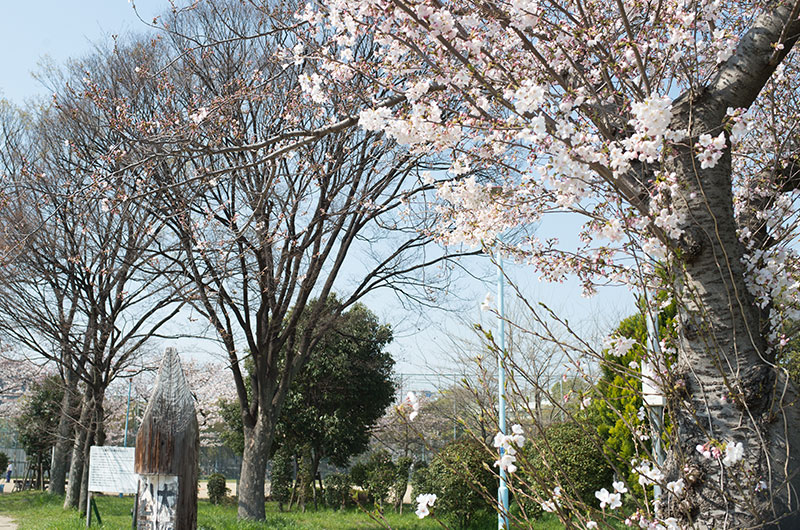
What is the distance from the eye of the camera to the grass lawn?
933cm

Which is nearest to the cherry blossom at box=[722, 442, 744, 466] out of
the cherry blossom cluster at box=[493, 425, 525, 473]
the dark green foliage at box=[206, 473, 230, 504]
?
the cherry blossom cluster at box=[493, 425, 525, 473]

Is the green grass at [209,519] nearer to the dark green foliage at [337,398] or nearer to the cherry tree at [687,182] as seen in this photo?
the dark green foliage at [337,398]

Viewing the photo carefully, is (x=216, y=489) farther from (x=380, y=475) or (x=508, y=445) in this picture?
(x=508, y=445)

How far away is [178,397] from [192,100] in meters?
7.76

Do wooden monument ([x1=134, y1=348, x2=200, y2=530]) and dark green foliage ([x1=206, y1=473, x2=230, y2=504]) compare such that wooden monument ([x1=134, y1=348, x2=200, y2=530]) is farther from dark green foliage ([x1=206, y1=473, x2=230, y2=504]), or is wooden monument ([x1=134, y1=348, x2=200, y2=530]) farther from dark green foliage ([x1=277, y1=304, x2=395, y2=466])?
dark green foliage ([x1=206, y1=473, x2=230, y2=504])

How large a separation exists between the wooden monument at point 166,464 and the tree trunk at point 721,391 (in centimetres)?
229

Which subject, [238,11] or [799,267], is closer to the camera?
[799,267]

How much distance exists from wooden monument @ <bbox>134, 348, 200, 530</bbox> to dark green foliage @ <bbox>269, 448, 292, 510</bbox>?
41.4 ft

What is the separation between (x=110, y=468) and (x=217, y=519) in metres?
2.16

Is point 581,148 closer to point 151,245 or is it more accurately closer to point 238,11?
point 238,11

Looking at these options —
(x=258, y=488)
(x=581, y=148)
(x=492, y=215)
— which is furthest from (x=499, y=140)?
(x=258, y=488)

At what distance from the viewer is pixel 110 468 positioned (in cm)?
870

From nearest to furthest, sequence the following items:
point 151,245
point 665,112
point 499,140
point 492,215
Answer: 1. point 665,112
2. point 499,140
3. point 492,215
4. point 151,245

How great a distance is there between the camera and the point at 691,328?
2.42 m
